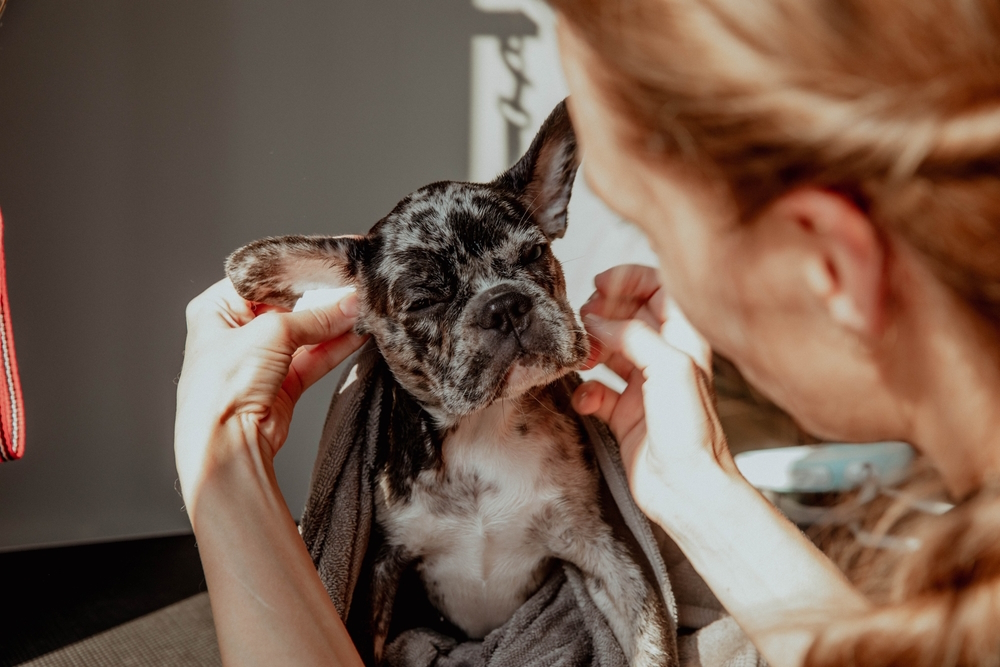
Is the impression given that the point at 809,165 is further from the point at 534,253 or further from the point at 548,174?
the point at 548,174

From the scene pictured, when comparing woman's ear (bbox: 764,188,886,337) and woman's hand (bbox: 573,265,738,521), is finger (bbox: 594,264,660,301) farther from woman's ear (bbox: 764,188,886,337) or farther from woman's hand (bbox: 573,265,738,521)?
woman's ear (bbox: 764,188,886,337)

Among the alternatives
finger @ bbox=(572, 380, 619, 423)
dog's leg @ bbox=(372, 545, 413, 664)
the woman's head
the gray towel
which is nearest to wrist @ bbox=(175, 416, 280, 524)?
the gray towel

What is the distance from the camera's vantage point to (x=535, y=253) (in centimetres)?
167

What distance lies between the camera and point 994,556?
64cm

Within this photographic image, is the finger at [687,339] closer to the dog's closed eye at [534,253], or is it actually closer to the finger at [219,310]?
the dog's closed eye at [534,253]

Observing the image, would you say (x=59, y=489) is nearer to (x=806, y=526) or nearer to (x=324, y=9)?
(x=324, y=9)

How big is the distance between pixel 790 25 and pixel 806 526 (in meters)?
1.79

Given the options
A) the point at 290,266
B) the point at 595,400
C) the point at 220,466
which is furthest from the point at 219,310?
the point at 595,400

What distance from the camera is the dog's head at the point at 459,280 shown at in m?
1.44

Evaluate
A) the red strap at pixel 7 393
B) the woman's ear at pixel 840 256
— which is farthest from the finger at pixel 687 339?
the red strap at pixel 7 393

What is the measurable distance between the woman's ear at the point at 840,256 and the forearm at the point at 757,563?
1.33 ft

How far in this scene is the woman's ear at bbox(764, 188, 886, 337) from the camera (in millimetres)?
679

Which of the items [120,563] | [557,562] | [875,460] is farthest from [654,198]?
[120,563]

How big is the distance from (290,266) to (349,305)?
6.1 inches
